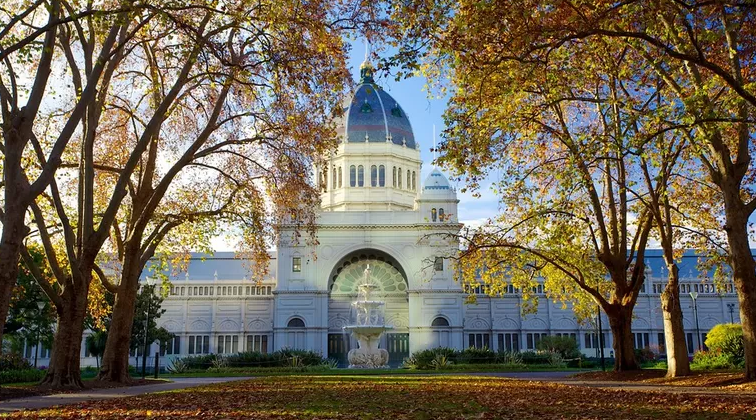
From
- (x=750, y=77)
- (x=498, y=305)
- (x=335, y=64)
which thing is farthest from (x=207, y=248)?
(x=498, y=305)

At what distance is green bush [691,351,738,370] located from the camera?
2872 cm

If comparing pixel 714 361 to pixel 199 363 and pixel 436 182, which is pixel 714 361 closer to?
pixel 199 363

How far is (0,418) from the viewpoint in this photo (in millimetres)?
10297

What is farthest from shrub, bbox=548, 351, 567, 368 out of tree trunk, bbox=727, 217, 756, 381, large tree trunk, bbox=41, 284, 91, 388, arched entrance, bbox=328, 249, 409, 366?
large tree trunk, bbox=41, 284, 91, 388

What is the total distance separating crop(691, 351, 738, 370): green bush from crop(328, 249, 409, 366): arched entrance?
35065 millimetres

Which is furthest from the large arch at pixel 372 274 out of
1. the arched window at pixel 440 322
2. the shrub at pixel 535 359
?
the shrub at pixel 535 359

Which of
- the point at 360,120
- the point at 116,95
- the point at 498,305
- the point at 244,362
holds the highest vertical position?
the point at 360,120

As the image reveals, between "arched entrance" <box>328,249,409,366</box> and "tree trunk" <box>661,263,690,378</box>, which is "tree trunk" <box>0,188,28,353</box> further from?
"arched entrance" <box>328,249,409,366</box>

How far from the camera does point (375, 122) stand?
75562 millimetres

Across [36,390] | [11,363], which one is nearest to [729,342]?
[36,390]

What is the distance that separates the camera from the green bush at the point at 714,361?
28.7 m

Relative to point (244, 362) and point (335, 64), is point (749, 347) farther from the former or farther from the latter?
point (244, 362)

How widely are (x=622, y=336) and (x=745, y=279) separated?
8.08 meters

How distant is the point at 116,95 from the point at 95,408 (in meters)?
13.9
